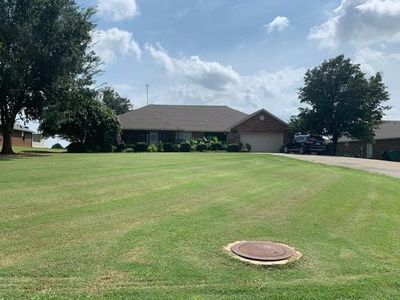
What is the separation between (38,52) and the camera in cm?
2781

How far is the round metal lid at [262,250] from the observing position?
6.05 meters

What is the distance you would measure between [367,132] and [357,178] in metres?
31.4

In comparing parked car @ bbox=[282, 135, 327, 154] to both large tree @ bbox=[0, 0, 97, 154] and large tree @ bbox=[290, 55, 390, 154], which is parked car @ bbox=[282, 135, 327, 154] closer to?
large tree @ bbox=[290, 55, 390, 154]

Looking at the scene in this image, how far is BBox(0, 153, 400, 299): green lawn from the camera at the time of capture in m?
4.96

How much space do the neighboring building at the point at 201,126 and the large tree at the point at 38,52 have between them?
18056 millimetres

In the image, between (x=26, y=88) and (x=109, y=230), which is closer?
(x=109, y=230)

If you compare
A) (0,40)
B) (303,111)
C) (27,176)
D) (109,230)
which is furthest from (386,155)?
(109,230)

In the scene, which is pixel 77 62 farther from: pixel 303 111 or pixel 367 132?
pixel 367 132

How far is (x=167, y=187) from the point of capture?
37.8 ft

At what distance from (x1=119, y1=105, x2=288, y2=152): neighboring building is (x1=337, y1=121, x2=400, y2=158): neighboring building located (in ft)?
32.9

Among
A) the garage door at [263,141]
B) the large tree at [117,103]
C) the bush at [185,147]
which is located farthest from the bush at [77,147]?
the large tree at [117,103]

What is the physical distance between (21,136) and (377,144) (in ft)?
156

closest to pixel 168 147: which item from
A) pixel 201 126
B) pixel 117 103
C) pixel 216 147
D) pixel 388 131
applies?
pixel 216 147

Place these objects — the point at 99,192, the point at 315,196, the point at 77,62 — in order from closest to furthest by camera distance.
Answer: the point at 99,192
the point at 315,196
the point at 77,62
